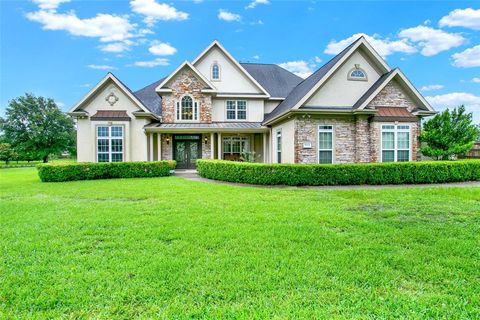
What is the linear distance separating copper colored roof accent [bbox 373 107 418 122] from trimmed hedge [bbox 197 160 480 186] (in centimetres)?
354

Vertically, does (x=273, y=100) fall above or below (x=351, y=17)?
below

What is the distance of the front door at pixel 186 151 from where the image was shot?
2069 cm

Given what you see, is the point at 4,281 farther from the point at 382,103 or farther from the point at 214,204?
the point at 382,103

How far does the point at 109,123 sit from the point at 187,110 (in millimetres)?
5538

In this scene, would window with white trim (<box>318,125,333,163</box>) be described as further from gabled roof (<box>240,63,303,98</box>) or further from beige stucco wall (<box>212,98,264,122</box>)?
gabled roof (<box>240,63,303,98</box>)

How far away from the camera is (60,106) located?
49.6m

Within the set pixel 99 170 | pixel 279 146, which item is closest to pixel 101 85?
pixel 99 170

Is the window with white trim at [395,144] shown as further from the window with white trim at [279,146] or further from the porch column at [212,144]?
the porch column at [212,144]

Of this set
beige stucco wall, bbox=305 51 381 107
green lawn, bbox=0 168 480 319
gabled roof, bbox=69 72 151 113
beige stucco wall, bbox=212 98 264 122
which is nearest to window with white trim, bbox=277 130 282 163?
beige stucco wall, bbox=305 51 381 107

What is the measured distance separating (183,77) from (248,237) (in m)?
17.5

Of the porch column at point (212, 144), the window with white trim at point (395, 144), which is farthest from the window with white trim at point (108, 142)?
the window with white trim at point (395, 144)

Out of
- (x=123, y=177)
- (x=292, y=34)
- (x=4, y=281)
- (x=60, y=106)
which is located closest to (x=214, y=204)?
(x=4, y=281)

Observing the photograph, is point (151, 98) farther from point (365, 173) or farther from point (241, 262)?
point (241, 262)

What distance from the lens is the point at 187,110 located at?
1995 cm
